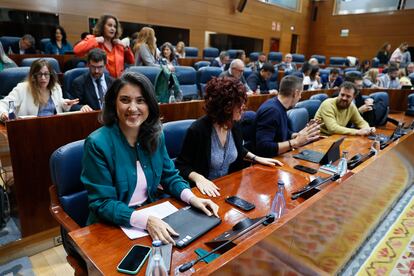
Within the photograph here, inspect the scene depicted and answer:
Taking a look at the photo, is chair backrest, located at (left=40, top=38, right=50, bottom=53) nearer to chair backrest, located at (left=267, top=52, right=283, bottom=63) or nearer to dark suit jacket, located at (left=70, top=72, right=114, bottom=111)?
dark suit jacket, located at (left=70, top=72, right=114, bottom=111)

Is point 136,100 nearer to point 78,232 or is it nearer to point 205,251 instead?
point 78,232

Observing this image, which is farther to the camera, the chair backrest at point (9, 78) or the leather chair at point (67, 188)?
the chair backrest at point (9, 78)

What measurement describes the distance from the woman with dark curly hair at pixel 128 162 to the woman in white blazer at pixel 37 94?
1329mm

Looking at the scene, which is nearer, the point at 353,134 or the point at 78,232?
the point at 78,232

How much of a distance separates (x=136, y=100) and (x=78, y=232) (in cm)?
58

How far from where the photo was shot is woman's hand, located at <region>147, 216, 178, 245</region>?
101 centimetres

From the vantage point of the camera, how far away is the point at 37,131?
5.87 ft

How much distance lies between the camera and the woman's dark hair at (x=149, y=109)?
50.2 inches

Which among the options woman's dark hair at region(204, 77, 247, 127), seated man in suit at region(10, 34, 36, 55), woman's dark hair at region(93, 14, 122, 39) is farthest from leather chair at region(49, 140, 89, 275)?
seated man in suit at region(10, 34, 36, 55)

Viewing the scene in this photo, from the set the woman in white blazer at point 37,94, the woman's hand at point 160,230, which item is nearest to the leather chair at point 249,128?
the woman's hand at point 160,230

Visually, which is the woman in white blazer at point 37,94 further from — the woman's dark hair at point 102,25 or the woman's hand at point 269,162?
the woman's hand at point 269,162

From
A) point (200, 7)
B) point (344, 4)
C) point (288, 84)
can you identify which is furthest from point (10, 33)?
point (344, 4)

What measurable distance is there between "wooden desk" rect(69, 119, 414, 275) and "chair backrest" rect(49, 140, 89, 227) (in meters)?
0.29

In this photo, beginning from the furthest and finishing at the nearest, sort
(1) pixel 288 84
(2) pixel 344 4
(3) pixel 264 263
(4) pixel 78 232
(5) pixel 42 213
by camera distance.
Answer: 1. (2) pixel 344 4
2. (1) pixel 288 84
3. (5) pixel 42 213
4. (4) pixel 78 232
5. (3) pixel 264 263
